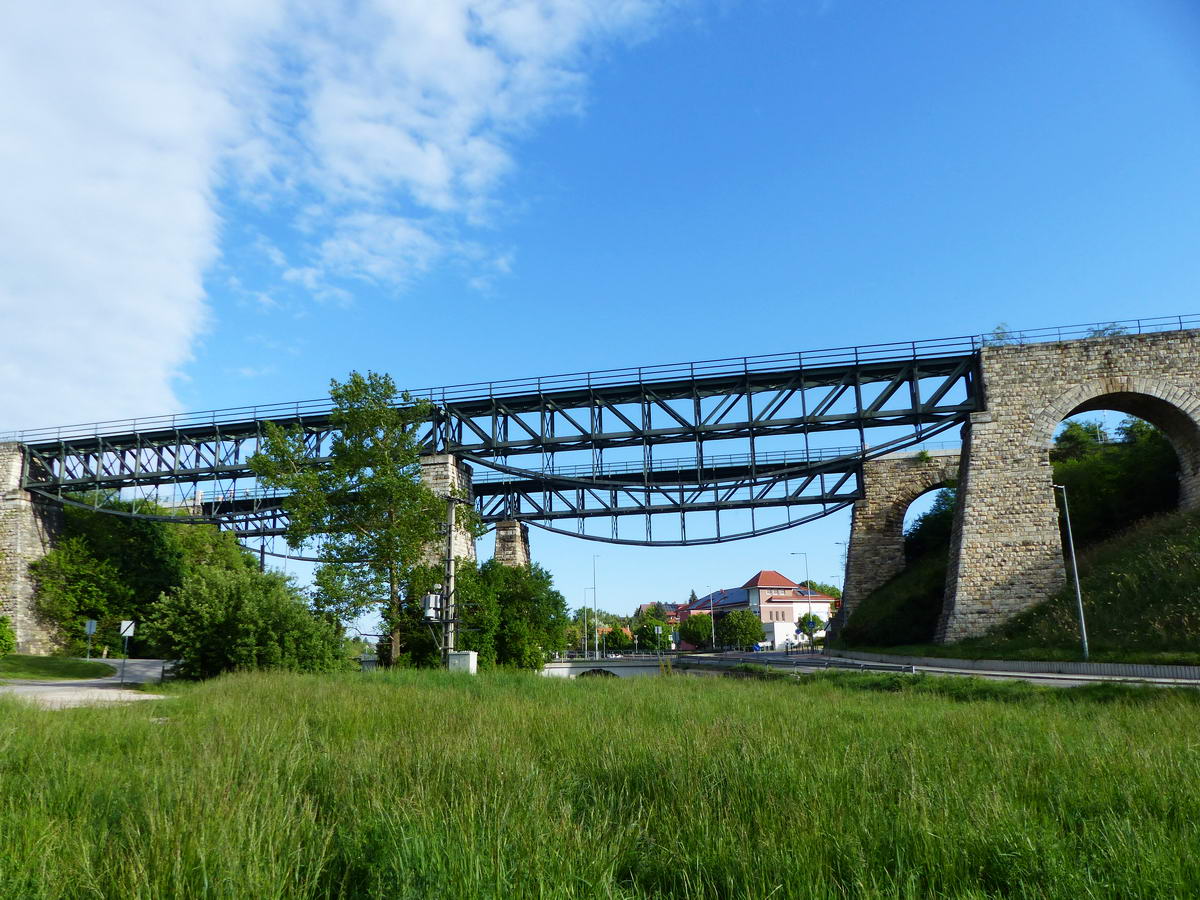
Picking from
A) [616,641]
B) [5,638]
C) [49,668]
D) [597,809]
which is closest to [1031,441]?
[597,809]

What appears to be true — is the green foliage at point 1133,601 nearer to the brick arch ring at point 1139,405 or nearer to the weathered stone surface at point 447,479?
the brick arch ring at point 1139,405

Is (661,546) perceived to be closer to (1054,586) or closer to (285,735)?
(1054,586)

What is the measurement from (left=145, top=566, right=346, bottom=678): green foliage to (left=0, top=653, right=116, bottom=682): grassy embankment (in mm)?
14471

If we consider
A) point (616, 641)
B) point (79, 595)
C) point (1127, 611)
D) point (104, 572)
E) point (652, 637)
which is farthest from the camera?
point (652, 637)

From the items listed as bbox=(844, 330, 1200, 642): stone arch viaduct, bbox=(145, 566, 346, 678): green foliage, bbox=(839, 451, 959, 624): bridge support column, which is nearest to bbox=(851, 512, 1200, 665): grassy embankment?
bbox=(844, 330, 1200, 642): stone arch viaduct

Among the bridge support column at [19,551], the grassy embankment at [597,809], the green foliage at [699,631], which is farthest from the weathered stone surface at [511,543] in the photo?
the green foliage at [699,631]

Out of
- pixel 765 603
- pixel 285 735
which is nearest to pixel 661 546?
pixel 285 735

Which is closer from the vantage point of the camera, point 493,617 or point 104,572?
point 493,617

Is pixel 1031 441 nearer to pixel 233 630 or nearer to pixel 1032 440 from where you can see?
pixel 1032 440

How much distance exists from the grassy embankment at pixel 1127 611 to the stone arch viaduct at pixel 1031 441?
4.14 feet

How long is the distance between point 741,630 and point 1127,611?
224 feet

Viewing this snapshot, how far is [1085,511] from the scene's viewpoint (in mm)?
36969

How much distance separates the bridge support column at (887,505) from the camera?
42125 millimetres

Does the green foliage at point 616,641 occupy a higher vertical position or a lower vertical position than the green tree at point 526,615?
lower
